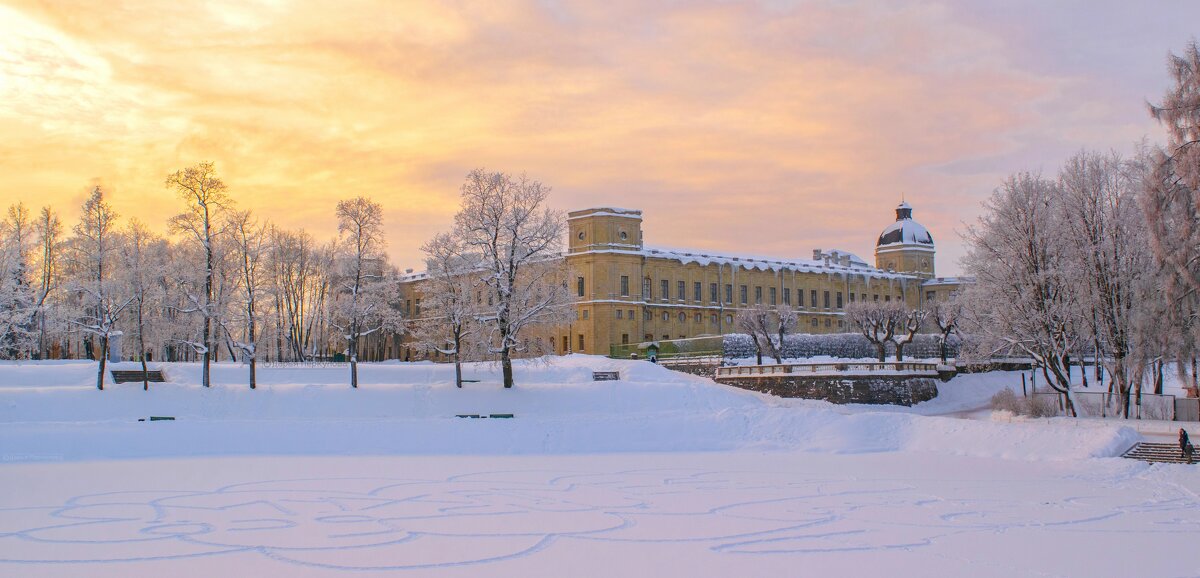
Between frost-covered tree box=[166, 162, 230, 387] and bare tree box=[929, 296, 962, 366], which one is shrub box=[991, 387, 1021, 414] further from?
frost-covered tree box=[166, 162, 230, 387]

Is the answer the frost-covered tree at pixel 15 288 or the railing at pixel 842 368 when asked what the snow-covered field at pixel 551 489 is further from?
the railing at pixel 842 368

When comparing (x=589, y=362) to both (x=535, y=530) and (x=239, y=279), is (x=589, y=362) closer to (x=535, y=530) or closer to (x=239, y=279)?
(x=239, y=279)

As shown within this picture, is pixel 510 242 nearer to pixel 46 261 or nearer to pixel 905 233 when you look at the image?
pixel 46 261

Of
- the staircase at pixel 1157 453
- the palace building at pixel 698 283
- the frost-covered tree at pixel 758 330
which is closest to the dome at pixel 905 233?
the palace building at pixel 698 283

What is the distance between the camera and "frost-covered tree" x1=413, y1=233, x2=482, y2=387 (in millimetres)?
42656

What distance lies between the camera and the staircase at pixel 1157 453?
86.9ft

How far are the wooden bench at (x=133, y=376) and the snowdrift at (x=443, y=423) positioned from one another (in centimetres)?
84

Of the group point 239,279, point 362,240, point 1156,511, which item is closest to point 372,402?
point 362,240

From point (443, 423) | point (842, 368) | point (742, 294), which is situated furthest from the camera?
point (742, 294)

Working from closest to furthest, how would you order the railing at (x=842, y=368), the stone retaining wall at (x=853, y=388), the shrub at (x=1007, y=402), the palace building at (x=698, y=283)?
the shrub at (x=1007, y=402) → the stone retaining wall at (x=853, y=388) → the railing at (x=842, y=368) → the palace building at (x=698, y=283)

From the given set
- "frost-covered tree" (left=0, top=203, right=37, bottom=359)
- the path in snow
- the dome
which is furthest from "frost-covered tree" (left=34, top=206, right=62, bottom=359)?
the dome

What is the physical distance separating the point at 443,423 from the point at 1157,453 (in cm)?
2144

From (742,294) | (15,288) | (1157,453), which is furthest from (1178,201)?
(742,294)

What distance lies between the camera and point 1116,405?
36.3 meters
